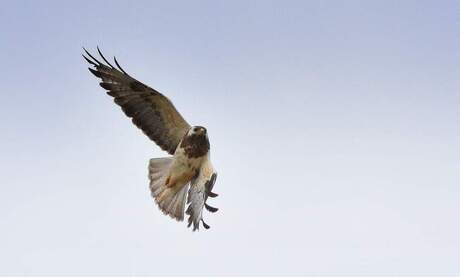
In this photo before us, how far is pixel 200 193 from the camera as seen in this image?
1378 cm

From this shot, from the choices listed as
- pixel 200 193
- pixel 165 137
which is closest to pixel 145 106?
pixel 165 137

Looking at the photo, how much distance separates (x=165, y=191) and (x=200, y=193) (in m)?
1.18

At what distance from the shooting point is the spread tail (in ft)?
47.6

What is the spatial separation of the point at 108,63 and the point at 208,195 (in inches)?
130

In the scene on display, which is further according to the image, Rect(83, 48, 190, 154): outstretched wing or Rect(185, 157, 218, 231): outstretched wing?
Rect(83, 48, 190, 154): outstretched wing

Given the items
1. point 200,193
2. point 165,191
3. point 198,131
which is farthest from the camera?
point 165,191

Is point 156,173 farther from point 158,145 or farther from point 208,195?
point 208,195

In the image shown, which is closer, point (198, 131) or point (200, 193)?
point (200, 193)

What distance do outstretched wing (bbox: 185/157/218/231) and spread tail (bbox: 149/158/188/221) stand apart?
1.48ft

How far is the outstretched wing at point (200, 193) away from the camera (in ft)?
43.1

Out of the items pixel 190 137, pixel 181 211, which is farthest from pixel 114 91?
pixel 181 211

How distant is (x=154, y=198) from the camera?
14766mm

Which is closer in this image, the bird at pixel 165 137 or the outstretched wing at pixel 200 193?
the outstretched wing at pixel 200 193

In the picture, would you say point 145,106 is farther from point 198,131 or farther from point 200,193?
point 200,193
